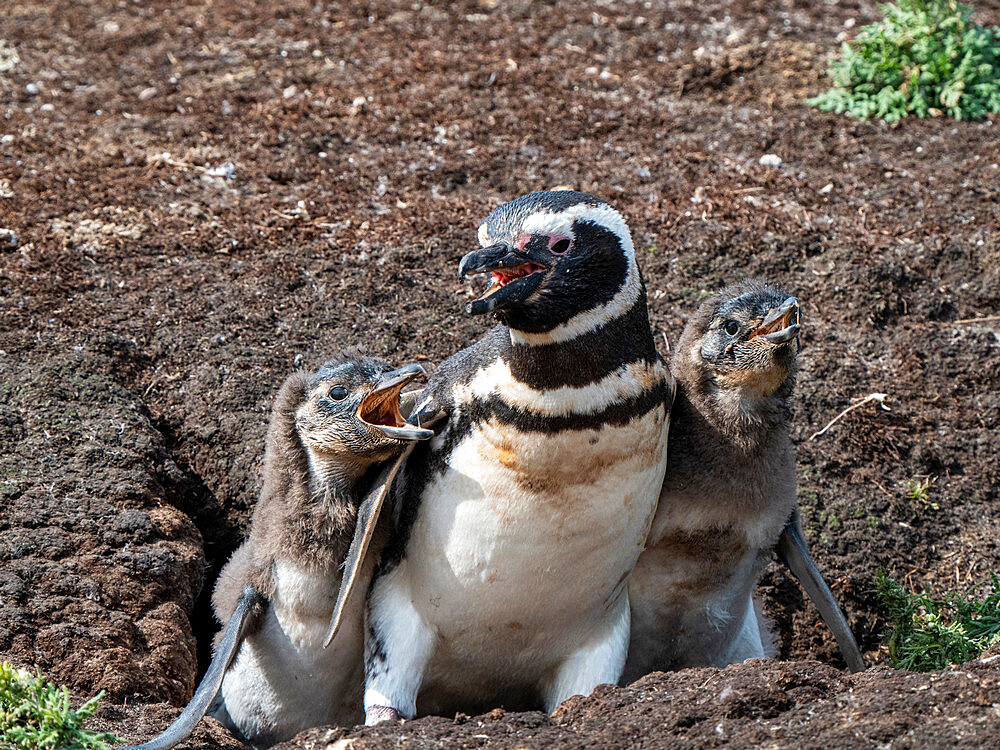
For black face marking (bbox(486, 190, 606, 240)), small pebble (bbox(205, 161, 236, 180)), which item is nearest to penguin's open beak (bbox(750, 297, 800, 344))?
black face marking (bbox(486, 190, 606, 240))

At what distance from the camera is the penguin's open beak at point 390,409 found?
346cm

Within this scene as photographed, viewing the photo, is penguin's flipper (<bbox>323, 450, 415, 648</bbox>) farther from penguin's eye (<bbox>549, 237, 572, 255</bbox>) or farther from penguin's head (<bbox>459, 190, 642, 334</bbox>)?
penguin's eye (<bbox>549, 237, 572, 255</bbox>)

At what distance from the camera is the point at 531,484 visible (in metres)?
3.49

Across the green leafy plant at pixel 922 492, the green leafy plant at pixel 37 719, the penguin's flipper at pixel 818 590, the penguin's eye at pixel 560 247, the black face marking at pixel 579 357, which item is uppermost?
the penguin's eye at pixel 560 247

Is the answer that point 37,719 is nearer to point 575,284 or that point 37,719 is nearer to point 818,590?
point 575,284

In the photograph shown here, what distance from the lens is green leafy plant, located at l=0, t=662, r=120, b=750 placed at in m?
2.94

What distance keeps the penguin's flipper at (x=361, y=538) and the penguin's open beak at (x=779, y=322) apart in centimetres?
120

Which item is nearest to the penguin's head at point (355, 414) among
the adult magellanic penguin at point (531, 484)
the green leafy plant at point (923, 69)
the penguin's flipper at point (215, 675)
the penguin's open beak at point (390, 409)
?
the penguin's open beak at point (390, 409)

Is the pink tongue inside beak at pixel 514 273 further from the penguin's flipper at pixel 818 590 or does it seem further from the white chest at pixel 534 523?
the penguin's flipper at pixel 818 590

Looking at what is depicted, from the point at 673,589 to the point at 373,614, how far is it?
1.06 m

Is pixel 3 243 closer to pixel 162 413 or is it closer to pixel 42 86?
pixel 162 413

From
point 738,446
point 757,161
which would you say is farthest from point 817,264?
point 738,446

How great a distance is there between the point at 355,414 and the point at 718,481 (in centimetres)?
125

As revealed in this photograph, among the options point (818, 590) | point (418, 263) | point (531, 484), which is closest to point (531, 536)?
point (531, 484)
